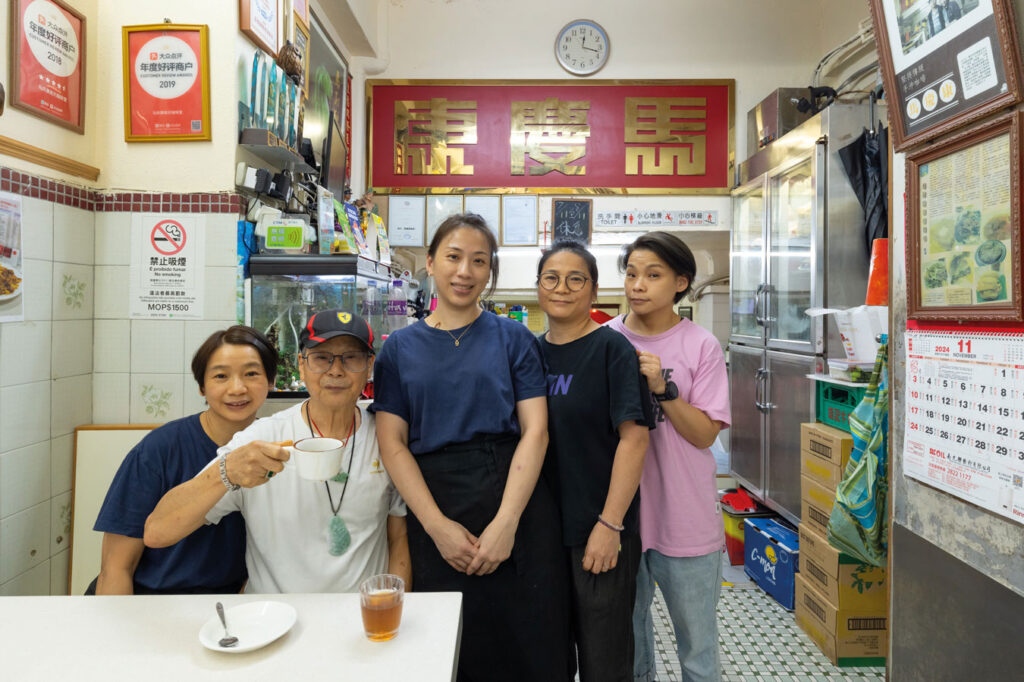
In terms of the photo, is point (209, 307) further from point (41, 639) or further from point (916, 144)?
point (916, 144)

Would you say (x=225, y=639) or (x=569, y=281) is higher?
(x=569, y=281)

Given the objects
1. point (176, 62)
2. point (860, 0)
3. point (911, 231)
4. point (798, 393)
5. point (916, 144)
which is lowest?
point (798, 393)

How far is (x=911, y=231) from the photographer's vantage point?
5.70 ft

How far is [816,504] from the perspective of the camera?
2.76 m

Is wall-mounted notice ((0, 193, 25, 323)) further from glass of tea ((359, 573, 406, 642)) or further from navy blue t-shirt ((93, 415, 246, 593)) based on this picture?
glass of tea ((359, 573, 406, 642))

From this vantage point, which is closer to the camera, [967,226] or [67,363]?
[967,226]

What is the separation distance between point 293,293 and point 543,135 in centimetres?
325

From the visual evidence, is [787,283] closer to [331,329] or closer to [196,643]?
[331,329]

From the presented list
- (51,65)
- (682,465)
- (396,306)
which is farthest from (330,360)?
(396,306)

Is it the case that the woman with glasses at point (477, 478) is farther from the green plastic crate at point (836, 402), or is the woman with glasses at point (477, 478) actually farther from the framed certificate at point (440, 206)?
the framed certificate at point (440, 206)

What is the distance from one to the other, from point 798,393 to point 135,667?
11.9 ft

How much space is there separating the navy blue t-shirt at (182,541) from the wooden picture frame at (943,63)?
2.19 meters

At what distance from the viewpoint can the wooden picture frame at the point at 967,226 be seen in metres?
1.40

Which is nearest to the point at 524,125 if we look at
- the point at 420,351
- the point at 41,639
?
the point at 420,351
